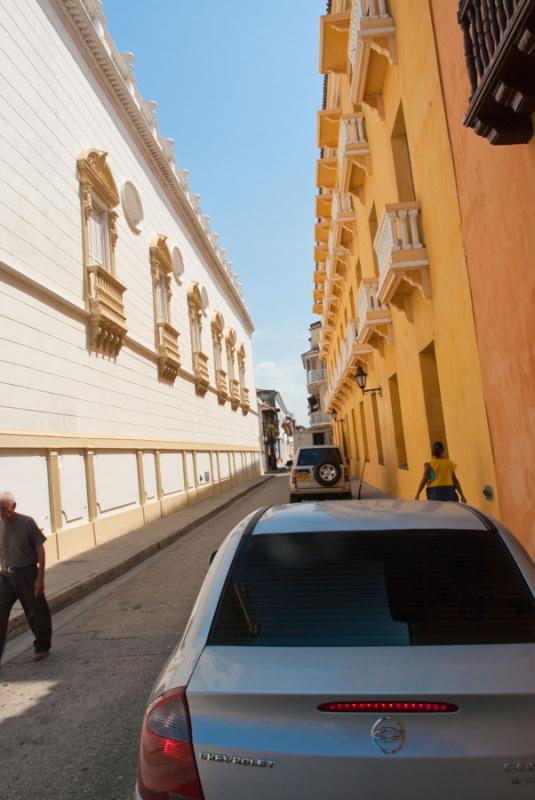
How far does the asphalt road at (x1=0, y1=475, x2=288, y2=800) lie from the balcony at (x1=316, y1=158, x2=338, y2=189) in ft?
55.6

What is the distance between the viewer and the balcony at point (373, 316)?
13.8 m

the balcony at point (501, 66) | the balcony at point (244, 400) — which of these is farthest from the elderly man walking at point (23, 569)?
the balcony at point (244, 400)

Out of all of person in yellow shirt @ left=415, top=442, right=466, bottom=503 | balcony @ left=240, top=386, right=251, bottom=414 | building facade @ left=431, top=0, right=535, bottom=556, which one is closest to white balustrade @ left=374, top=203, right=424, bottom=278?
building facade @ left=431, top=0, right=535, bottom=556

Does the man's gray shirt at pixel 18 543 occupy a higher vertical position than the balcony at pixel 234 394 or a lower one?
lower

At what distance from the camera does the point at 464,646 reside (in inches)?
80.0

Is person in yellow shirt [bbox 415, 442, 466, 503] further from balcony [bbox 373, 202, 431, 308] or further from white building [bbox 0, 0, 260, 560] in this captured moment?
white building [bbox 0, 0, 260, 560]

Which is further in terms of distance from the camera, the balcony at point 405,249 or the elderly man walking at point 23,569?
the balcony at point 405,249

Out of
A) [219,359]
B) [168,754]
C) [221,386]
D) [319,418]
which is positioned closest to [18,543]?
[168,754]

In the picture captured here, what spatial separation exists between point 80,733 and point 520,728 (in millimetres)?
3242

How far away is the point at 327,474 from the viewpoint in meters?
17.3

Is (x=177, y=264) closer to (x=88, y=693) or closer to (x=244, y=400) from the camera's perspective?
(x=244, y=400)

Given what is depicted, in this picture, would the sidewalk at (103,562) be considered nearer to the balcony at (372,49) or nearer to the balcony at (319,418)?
the balcony at (372,49)

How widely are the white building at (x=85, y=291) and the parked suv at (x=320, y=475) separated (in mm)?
3953

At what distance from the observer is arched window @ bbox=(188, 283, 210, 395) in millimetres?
25500
